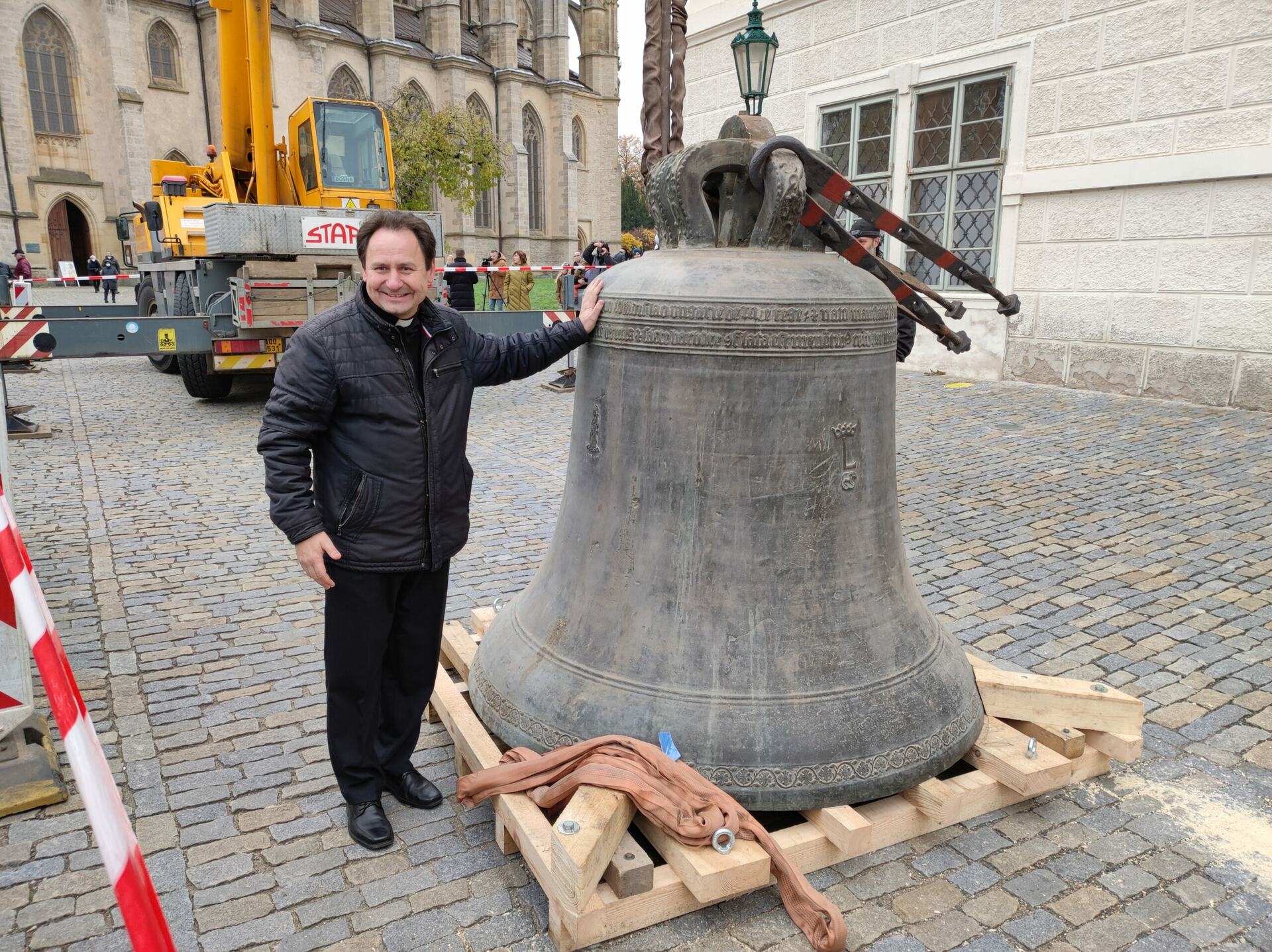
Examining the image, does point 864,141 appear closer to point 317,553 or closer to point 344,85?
point 317,553

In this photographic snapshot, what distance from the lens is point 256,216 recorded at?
10.2 meters

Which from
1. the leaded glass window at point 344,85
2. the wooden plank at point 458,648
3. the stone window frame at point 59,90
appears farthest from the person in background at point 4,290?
the leaded glass window at point 344,85

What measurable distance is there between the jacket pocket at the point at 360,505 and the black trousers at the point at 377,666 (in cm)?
13

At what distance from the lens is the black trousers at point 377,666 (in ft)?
8.69

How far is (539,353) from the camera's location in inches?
114

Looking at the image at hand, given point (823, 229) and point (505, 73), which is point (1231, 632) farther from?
point (505, 73)

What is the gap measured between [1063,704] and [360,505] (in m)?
2.26

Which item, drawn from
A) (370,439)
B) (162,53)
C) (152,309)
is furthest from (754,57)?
(162,53)

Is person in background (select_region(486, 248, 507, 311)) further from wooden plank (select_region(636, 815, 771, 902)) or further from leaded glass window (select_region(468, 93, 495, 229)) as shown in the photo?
leaded glass window (select_region(468, 93, 495, 229))

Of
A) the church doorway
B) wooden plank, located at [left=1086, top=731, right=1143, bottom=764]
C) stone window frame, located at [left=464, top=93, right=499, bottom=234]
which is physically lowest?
wooden plank, located at [left=1086, top=731, right=1143, bottom=764]

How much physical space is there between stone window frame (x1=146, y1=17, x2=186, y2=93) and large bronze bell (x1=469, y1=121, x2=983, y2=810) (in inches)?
1676

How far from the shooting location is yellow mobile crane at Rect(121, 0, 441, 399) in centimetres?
1010

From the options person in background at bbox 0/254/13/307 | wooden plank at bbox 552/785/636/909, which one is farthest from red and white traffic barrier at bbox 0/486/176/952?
person in background at bbox 0/254/13/307

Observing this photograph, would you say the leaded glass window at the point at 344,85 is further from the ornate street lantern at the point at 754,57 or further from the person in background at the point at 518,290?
the ornate street lantern at the point at 754,57
